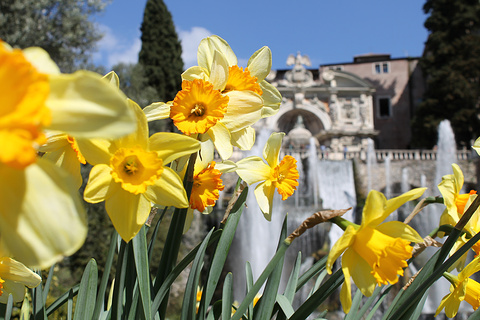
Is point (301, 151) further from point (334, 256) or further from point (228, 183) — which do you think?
point (334, 256)

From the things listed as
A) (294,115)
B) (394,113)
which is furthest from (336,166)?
(394,113)

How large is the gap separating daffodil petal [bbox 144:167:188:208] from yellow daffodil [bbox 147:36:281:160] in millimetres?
116

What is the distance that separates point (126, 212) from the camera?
637 millimetres

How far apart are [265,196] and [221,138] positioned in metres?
0.25

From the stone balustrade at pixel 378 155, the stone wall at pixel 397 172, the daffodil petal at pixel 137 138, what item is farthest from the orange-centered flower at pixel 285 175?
the stone wall at pixel 397 172

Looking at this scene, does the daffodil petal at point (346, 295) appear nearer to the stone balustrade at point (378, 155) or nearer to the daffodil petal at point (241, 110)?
the daffodil petal at point (241, 110)

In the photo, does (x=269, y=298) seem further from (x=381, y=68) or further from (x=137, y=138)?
(x=381, y=68)

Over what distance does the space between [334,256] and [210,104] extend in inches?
14.0

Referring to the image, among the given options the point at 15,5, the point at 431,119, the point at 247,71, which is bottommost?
the point at 247,71

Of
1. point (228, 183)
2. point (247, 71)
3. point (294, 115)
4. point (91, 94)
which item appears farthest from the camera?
point (294, 115)

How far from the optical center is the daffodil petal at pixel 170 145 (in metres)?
0.63

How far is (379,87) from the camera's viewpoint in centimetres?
2430

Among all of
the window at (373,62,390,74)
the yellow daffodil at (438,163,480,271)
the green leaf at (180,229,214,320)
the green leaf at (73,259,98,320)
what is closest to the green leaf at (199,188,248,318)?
the green leaf at (180,229,214,320)

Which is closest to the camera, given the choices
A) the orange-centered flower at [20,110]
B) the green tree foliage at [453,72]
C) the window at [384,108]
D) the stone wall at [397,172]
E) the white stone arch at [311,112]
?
the orange-centered flower at [20,110]
